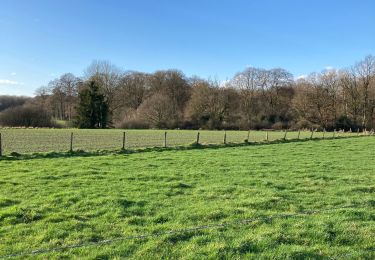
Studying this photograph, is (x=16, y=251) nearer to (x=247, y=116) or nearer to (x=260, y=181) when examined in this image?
(x=260, y=181)

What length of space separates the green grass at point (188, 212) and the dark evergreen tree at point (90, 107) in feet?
211

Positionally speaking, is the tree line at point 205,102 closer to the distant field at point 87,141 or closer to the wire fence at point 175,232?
the distant field at point 87,141

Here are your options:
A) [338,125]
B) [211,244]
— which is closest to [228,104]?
[338,125]

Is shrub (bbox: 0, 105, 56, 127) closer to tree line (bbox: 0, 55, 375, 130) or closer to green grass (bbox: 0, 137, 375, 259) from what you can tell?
tree line (bbox: 0, 55, 375, 130)

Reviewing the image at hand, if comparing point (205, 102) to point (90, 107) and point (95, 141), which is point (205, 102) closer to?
point (90, 107)

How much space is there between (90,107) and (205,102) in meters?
27.3

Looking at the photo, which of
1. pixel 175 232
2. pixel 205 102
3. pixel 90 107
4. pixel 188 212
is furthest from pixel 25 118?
pixel 175 232

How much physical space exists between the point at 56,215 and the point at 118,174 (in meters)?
5.85

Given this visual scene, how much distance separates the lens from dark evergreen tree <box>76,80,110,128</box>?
252 feet

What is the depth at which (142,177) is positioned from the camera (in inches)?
501

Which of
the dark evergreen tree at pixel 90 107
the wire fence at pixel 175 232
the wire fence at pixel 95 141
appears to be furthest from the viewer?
the dark evergreen tree at pixel 90 107

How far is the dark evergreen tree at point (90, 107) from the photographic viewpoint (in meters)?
76.8

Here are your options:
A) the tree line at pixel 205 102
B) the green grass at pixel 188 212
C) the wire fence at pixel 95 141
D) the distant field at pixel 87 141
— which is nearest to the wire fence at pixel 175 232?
the green grass at pixel 188 212

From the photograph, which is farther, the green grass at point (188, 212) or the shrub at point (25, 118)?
the shrub at point (25, 118)
